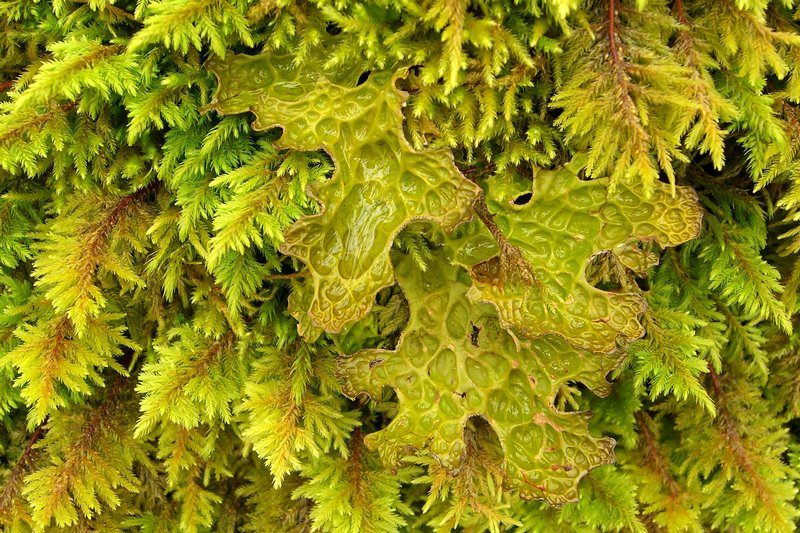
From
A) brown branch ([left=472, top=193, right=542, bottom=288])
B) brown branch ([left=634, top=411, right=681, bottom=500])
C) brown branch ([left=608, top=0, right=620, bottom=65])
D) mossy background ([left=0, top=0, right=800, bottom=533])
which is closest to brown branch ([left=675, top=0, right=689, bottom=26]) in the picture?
mossy background ([left=0, top=0, right=800, bottom=533])

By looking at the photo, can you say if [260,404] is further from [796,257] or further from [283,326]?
[796,257]

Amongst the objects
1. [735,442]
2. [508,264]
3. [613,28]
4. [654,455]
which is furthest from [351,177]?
[735,442]

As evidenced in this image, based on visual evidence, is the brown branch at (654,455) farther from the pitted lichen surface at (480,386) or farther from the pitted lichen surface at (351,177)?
the pitted lichen surface at (351,177)

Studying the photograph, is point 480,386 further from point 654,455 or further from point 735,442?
point 735,442

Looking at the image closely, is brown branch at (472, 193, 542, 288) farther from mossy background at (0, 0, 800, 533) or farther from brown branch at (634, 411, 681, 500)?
brown branch at (634, 411, 681, 500)

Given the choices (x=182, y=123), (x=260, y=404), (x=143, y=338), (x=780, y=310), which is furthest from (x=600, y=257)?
(x=143, y=338)

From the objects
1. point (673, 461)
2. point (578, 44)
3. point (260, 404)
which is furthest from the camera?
point (673, 461)

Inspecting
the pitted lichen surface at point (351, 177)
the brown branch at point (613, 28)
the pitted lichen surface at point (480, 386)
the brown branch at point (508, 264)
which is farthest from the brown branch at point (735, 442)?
the pitted lichen surface at point (351, 177)
